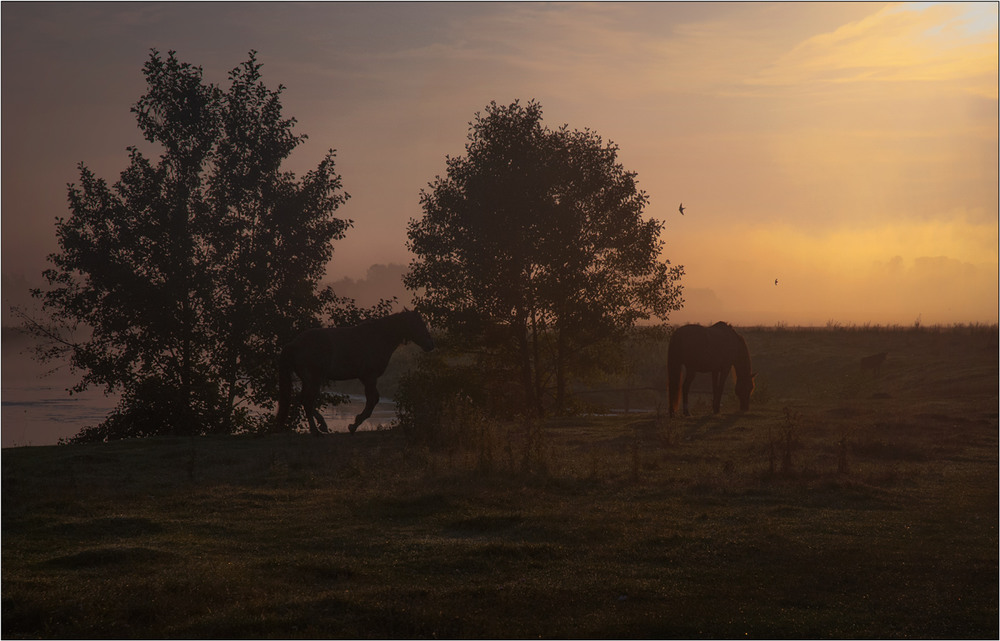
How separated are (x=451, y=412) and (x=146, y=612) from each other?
11360mm

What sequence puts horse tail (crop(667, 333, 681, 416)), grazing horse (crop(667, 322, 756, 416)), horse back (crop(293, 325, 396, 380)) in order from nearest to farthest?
horse back (crop(293, 325, 396, 380))
horse tail (crop(667, 333, 681, 416))
grazing horse (crop(667, 322, 756, 416))

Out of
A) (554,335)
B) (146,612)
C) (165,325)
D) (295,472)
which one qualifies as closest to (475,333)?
(554,335)

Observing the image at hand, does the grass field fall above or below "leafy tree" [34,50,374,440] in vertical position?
below

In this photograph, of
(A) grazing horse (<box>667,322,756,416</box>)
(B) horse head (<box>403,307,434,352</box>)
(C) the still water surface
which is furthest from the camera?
(C) the still water surface

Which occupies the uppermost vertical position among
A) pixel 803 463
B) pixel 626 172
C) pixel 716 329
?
pixel 626 172

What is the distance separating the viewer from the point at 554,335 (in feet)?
112

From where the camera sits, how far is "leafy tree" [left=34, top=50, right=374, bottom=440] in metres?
25.3

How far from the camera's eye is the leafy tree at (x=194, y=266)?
25328 millimetres

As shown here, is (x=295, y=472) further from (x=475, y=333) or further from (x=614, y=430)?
(x=475, y=333)

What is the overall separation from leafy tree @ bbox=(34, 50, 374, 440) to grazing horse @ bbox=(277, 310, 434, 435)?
5.71 m

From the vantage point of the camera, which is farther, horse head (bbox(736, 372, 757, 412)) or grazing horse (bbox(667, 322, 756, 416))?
horse head (bbox(736, 372, 757, 412))

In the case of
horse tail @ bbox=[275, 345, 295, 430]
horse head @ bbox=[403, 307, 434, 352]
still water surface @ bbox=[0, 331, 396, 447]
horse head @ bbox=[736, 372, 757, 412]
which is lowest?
still water surface @ bbox=[0, 331, 396, 447]

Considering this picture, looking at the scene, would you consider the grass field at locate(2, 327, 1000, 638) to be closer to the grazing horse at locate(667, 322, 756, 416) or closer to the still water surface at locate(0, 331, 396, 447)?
the grazing horse at locate(667, 322, 756, 416)

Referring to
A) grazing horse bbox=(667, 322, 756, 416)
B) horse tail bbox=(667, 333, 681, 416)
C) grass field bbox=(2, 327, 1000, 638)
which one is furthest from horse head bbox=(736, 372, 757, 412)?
grass field bbox=(2, 327, 1000, 638)
